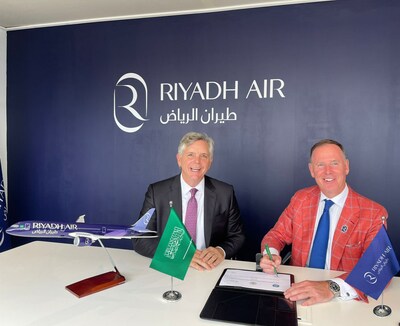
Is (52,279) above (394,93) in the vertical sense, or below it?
below

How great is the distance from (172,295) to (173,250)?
0.59 feet

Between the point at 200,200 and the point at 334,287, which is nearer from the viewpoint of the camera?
the point at 334,287

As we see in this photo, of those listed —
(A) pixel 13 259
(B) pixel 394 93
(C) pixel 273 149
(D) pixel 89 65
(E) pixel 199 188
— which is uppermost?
(D) pixel 89 65

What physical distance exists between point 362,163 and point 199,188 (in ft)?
5.57

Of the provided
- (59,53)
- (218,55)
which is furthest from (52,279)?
(59,53)

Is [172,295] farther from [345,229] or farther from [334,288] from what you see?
[345,229]

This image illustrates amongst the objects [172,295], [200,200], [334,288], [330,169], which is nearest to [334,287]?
[334,288]

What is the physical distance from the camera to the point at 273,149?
3.34 metres

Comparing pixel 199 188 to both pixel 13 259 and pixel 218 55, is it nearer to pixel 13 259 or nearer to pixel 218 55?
pixel 13 259

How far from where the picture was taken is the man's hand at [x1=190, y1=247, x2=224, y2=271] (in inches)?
68.2

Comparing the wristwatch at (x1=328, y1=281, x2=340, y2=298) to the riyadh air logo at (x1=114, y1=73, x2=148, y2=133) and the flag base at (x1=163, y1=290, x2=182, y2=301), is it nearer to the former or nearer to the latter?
the flag base at (x1=163, y1=290, x2=182, y2=301)

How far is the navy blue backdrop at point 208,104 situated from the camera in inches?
122

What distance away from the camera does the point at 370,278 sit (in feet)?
4.28

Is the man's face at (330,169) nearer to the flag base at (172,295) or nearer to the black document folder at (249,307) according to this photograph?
the black document folder at (249,307)
